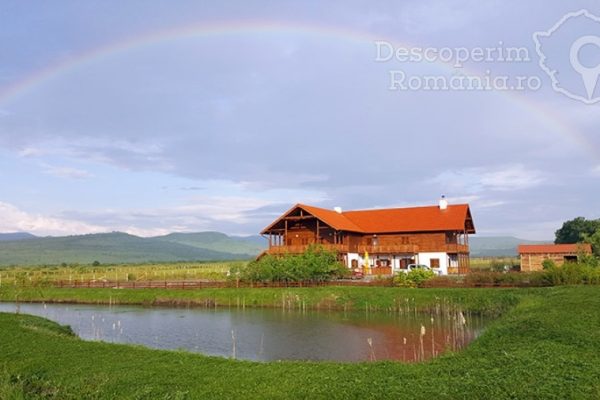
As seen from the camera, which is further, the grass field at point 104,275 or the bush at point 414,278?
the grass field at point 104,275

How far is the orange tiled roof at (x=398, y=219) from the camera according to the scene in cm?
4512

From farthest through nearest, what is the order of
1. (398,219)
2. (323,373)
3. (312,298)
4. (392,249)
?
(398,219), (392,249), (312,298), (323,373)

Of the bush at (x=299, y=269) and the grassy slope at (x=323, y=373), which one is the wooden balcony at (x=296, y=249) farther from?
the grassy slope at (x=323, y=373)

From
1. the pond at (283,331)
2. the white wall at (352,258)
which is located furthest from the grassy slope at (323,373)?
the white wall at (352,258)

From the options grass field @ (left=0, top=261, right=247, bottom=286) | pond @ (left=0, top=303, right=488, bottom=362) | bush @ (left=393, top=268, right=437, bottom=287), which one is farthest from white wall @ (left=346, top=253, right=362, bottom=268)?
pond @ (left=0, top=303, right=488, bottom=362)

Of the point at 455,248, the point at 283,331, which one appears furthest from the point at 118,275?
the point at 283,331

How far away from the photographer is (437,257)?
147ft

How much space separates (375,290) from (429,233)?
50.7 feet

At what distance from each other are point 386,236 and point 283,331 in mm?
26227

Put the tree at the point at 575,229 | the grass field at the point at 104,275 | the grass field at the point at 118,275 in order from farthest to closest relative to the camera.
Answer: the tree at the point at 575,229, the grass field at the point at 118,275, the grass field at the point at 104,275

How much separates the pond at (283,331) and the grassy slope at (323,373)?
2780 mm

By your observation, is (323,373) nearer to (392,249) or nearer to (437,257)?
(392,249)

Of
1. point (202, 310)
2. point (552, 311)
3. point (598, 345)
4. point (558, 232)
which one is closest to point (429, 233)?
point (202, 310)

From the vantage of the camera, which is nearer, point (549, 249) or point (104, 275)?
point (549, 249)
